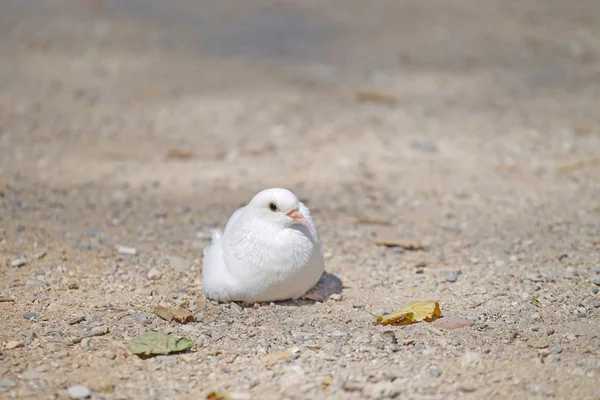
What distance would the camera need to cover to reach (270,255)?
4.30m

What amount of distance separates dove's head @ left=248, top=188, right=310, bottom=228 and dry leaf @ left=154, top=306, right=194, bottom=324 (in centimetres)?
69

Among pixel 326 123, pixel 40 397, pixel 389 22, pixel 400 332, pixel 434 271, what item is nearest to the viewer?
pixel 40 397

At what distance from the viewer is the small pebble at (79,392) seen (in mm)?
3465

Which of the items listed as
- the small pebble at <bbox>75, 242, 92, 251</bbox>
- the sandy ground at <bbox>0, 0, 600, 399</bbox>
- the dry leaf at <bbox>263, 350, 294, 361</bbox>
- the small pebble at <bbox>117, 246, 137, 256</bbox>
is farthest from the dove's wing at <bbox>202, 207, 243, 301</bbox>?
the small pebble at <bbox>75, 242, 92, 251</bbox>

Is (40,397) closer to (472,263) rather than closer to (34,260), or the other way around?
(34,260)

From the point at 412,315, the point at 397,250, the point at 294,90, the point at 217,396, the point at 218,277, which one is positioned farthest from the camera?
the point at 294,90

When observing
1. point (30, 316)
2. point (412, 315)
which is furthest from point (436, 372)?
point (30, 316)

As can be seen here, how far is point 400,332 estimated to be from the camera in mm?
4117

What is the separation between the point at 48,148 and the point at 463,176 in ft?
13.3

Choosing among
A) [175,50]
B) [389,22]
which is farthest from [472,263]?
[389,22]

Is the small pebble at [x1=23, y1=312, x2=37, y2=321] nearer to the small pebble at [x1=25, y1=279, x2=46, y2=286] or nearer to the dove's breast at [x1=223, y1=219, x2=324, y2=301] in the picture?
the small pebble at [x1=25, y1=279, x2=46, y2=286]

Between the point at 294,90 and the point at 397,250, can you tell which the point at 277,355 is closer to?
the point at 397,250

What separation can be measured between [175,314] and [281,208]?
84 centimetres

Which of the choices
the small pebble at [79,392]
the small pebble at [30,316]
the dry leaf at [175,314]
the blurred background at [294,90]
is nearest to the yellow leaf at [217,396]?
the small pebble at [79,392]
